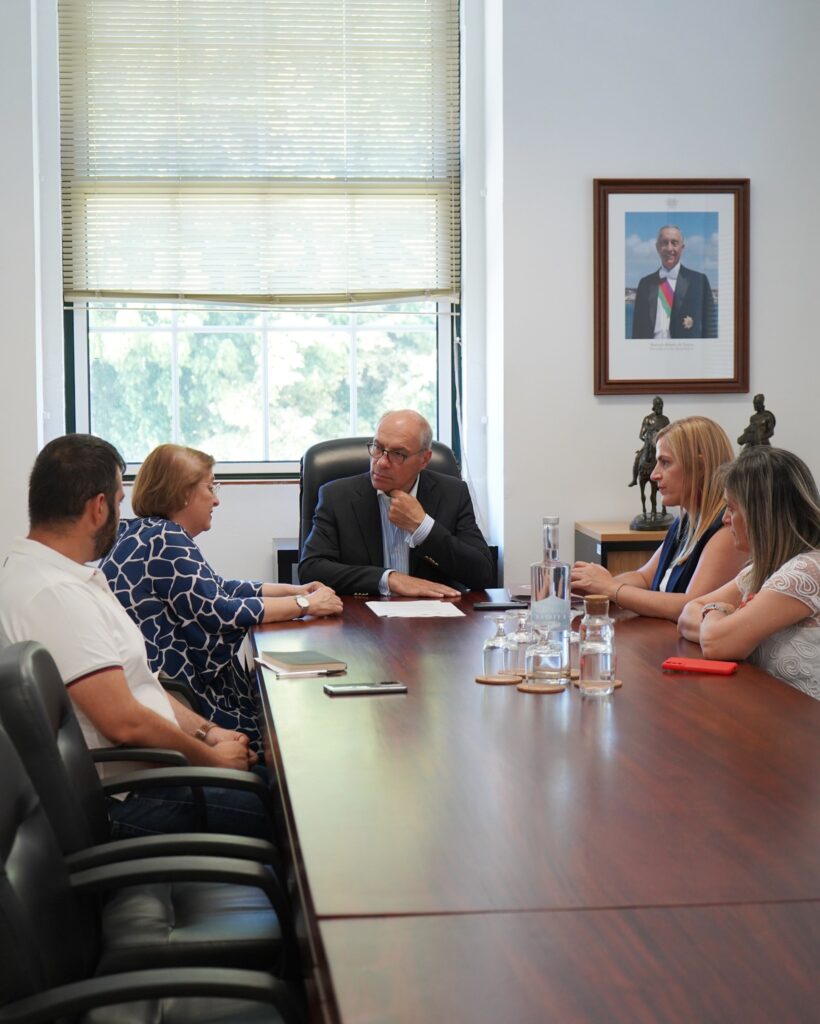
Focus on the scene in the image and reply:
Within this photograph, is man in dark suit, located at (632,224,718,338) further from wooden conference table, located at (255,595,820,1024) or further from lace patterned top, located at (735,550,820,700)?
wooden conference table, located at (255,595,820,1024)

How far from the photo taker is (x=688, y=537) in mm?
3402

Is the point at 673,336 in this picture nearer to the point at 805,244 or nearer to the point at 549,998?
the point at 805,244

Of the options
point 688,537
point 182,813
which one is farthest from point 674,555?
point 182,813

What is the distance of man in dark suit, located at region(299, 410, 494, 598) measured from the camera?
12.4 feet

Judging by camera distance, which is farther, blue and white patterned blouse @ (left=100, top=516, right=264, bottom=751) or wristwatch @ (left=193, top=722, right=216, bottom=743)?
blue and white patterned blouse @ (left=100, top=516, right=264, bottom=751)

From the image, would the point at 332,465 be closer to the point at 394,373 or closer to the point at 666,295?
the point at 394,373

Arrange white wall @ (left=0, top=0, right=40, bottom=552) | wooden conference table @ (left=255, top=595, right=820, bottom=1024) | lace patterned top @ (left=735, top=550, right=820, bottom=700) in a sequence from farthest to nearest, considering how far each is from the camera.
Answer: white wall @ (left=0, top=0, right=40, bottom=552), lace patterned top @ (left=735, top=550, right=820, bottom=700), wooden conference table @ (left=255, top=595, right=820, bottom=1024)

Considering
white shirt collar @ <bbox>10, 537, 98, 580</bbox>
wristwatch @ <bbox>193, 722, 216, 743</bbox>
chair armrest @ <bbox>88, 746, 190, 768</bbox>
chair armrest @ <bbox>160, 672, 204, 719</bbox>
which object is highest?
white shirt collar @ <bbox>10, 537, 98, 580</bbox>

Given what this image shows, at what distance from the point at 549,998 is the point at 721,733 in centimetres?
102

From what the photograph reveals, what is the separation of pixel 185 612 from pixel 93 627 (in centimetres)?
82

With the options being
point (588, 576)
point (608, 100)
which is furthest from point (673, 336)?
point (588, 576)

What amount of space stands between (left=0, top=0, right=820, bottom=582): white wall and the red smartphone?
2.42 metres

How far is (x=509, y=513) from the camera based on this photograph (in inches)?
197

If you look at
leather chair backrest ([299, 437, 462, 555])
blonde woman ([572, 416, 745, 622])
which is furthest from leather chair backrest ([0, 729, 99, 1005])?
leather chair backrest ([299, 437, 462, 555])
